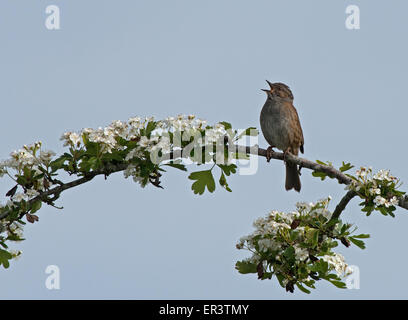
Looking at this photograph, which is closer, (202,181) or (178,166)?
(178,166)

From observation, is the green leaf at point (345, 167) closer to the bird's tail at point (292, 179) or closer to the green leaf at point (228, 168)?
the green leaf at point (228, 168)

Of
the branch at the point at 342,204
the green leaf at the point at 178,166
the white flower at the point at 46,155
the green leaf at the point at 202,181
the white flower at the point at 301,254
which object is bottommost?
the white flower at the point at 301,254

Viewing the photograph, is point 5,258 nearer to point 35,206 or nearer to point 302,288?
point 35,206

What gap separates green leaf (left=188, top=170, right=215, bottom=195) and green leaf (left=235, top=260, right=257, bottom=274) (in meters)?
0.84

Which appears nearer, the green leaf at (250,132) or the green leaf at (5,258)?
the green leaf at (5,258)

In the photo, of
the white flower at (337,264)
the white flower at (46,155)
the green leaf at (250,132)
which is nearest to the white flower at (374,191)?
the white flower at (337,264)

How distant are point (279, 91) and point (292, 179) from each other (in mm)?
1521

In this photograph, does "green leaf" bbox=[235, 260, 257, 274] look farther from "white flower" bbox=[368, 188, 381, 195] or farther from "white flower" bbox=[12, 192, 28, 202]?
"white flower" bbox=[12, 192, 28, 202]

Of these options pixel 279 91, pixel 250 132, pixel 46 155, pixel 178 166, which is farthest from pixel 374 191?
pixel 279 91

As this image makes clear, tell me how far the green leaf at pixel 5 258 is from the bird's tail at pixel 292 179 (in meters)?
4.86

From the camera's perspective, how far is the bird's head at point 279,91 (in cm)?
989

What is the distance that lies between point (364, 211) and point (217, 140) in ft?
5.55

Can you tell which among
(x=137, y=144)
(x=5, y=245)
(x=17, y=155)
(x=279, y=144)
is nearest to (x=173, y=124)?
(x=137, y=144)

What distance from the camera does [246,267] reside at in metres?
6.20
